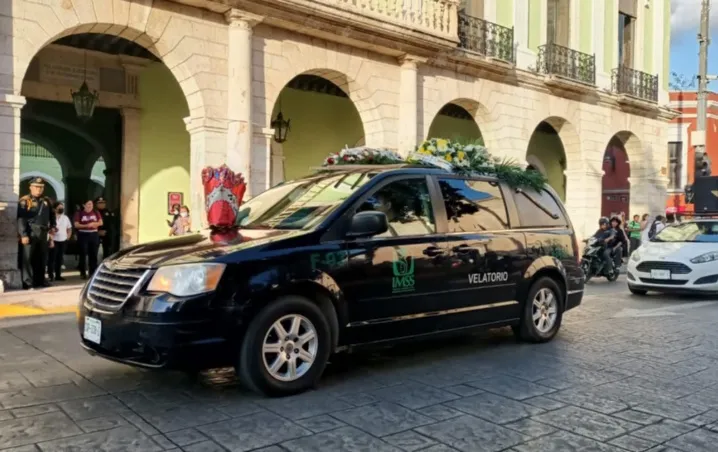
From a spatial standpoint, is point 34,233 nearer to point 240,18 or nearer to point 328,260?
point 240,18

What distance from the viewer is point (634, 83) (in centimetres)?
2184

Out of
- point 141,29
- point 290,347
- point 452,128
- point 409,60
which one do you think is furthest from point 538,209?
point 452,128

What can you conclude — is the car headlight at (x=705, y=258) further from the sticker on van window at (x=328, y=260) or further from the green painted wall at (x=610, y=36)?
the green painted wall at (x=610, y=36)

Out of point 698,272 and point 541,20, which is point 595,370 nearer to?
point 698,272

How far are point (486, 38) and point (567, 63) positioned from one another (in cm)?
356

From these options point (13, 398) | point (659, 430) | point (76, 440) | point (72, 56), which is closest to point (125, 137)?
point (72, 56)

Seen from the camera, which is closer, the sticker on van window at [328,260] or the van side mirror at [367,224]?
the sticker on van window at [328,260]

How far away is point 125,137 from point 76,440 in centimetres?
1138

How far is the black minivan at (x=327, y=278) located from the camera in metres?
4.52

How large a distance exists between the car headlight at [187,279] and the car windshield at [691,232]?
10492mm

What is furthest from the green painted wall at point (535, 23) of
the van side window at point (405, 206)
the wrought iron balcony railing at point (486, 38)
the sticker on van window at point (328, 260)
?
the sticker on van window at point (328, 260)

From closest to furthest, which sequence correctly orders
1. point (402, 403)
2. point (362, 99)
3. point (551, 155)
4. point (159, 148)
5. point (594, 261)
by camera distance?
point (402, 403), point (594, 261), point (362, 99), point (159, 148), point (551, 155)

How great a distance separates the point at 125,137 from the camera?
47.0ft

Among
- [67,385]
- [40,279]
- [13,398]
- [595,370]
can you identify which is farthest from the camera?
[40,279]
